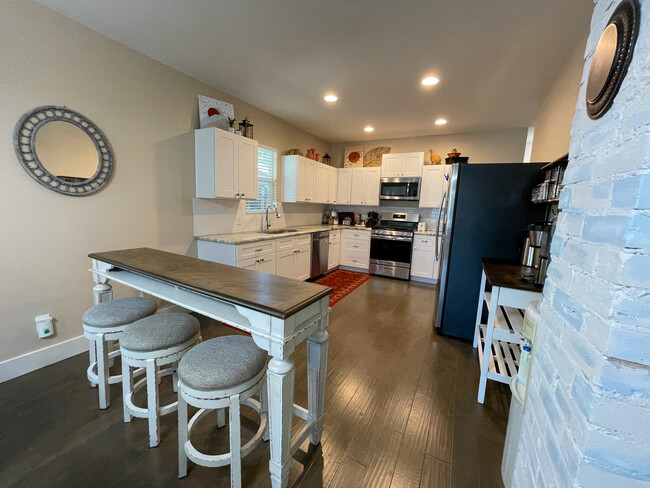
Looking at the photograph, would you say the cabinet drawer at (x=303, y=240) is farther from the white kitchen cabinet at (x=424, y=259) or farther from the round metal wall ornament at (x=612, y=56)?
the round metal wall ornament at (x=612, y=56)

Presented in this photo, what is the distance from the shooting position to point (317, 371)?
4.33ft

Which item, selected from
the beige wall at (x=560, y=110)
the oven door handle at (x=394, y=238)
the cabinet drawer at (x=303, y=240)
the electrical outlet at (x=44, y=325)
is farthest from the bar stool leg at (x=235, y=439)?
the oven door handle at (x=394, y=238)

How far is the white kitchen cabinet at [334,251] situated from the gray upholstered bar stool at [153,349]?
358cm

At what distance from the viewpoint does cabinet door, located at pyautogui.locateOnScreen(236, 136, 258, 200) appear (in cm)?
315

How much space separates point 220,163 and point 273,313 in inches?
96.1

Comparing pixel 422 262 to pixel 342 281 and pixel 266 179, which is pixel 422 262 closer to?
pixel 342 281

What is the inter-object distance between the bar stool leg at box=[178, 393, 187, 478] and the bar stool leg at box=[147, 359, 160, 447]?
238 millimetres

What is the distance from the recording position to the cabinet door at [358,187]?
17.5 ft

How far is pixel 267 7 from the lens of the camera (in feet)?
5.94

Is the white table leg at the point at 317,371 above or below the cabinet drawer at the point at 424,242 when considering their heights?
below

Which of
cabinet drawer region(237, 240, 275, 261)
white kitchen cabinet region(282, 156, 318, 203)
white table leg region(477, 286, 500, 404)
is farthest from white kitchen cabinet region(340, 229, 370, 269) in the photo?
white table leg region(477, 286, 500, 404)

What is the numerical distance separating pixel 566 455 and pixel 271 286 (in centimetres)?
117

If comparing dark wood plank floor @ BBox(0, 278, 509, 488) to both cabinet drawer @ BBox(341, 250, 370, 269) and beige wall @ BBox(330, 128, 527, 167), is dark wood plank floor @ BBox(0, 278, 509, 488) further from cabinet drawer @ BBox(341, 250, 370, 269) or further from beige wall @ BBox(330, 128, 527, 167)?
beige wall @ BBox(330, 128, 527, 167)

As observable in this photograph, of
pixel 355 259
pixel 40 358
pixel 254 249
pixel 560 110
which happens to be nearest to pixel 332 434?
pixel 254 249
